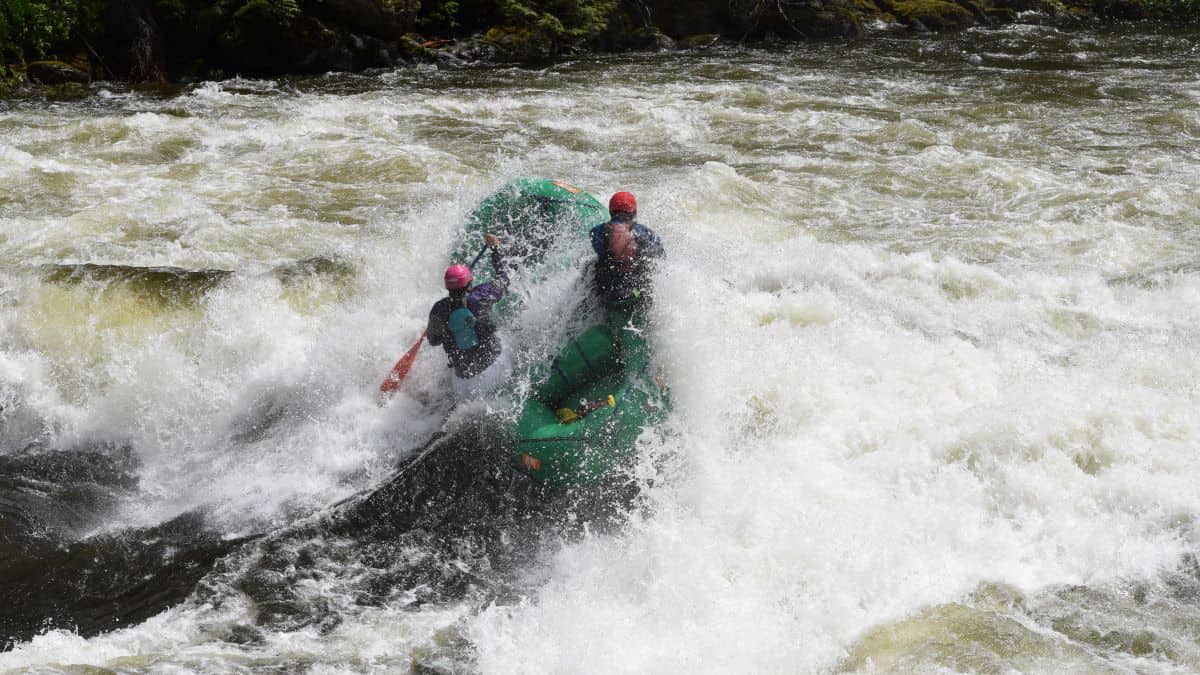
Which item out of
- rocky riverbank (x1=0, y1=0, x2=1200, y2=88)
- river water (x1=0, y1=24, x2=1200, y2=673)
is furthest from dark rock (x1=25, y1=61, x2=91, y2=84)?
river water (x1=0, y1=24, x2=1200, y2=673)

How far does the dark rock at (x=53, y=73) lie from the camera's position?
1476 centimetres

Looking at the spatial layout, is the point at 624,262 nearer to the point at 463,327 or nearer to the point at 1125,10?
the point at 463,327

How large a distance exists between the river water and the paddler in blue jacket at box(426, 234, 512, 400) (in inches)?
11.8

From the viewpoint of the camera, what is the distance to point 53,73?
14844 millimetres

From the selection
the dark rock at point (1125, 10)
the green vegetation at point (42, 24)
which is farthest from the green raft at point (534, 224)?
the dark rock at point (1125, 10)

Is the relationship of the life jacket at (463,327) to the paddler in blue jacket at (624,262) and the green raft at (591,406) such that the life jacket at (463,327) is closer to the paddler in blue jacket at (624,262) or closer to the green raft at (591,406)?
the green raft at (591,406)

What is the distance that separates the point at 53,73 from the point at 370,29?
5253 millimetres

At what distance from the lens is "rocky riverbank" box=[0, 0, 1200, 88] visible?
15188 mm

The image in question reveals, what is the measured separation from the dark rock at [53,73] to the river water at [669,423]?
3.82 metres

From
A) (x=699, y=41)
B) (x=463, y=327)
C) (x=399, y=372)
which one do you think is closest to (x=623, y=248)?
(x=463, y=327)

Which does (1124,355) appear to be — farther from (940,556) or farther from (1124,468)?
(940,556)

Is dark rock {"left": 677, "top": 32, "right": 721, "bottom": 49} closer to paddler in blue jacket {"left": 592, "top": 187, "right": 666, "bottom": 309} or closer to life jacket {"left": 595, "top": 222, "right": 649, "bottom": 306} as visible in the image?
paddler in blue jacket {"left": 592, "top": 187, "right": 666, "bottom": 309}

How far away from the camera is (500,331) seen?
21.6 feet

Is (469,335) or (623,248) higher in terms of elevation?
(623,248)
